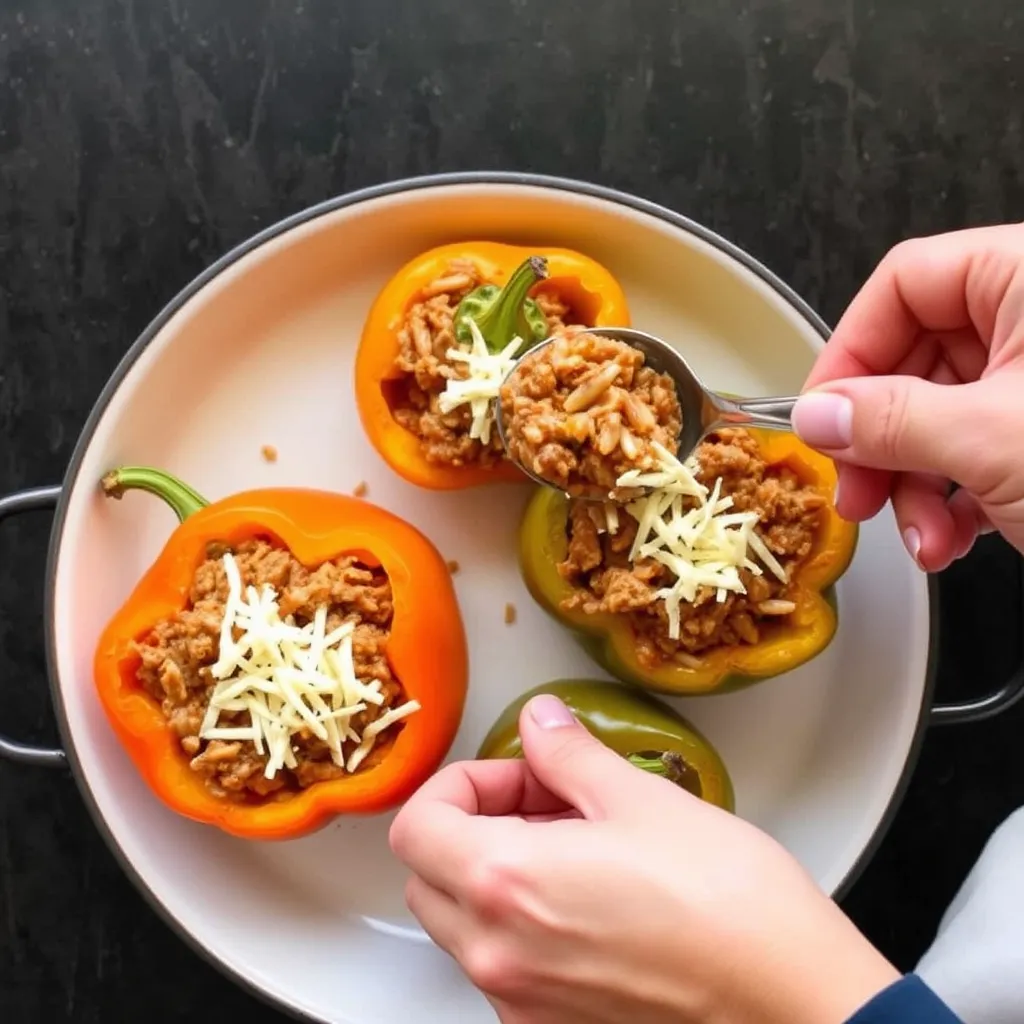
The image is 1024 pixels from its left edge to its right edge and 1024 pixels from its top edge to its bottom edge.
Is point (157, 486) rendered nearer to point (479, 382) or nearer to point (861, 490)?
point (479, 382)

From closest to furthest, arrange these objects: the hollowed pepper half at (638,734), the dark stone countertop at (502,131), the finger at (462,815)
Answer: the finger at (462,815) → the hollowed pepper half at (638,734) → the dark stone countertop at (502,131)

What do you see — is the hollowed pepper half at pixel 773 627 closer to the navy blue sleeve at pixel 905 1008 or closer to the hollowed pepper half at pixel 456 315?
the hollowed pepper half at pixel 456 315

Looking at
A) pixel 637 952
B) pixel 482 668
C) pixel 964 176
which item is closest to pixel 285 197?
pixel 482 668

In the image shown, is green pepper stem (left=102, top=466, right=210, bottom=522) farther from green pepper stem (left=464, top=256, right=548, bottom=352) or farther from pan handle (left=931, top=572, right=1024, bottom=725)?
pan handle (left=931, top=572, right=1024, bottom=725)

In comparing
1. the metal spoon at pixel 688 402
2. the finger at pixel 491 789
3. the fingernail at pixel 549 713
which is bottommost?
the finger at pixel 491 789

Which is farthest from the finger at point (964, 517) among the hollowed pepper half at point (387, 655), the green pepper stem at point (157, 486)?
the green pepper stem at point (157, 486)

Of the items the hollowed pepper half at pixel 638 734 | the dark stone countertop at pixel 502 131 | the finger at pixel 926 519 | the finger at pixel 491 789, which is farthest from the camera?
the dark stone countertop at pixel 502 131
